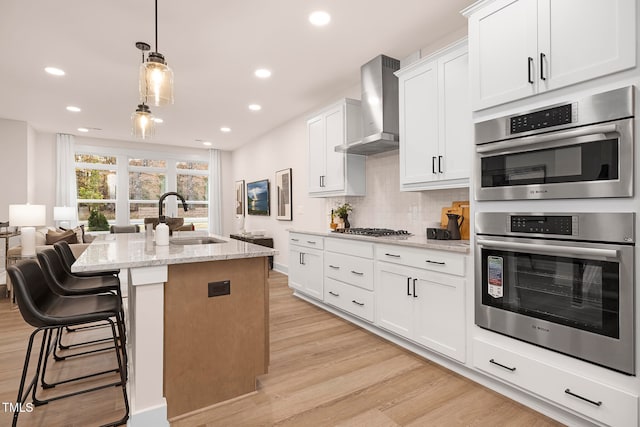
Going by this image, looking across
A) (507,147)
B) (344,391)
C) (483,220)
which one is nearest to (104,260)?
(344,391)

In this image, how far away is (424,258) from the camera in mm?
2551

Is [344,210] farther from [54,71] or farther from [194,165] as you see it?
[194,165]

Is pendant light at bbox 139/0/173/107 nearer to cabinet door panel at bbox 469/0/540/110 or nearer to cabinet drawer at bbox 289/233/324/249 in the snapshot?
cabinet door panel at bbox 469/0/540/110

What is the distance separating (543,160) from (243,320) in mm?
1997

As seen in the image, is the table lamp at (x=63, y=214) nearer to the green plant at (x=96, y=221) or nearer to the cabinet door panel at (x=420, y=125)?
the green plant at (x=96, y=221)

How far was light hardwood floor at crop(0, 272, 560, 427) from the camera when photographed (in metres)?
1.86

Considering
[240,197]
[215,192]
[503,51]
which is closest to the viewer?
[503,51]

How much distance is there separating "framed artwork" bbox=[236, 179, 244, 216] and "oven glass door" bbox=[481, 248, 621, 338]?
6.66m

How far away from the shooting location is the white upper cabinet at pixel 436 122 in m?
2.58

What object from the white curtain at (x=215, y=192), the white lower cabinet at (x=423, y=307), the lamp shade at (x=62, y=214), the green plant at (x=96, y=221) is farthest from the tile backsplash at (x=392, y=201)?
the green plant at (x=96, y=221)

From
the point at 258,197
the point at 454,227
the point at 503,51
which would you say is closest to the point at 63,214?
the point at 258,197

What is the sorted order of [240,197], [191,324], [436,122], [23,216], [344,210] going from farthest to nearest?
[240,197], [23,216], [344,210], [436,122], [191,324]

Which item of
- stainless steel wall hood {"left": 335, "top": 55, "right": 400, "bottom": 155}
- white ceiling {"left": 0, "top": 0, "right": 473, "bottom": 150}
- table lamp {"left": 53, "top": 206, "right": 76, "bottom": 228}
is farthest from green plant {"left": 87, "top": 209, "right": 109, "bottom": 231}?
stainless steel wall hood {"left": 335, "top": 55, "right": 400, "bottom": 155}

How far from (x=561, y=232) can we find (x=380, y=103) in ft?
7.22
